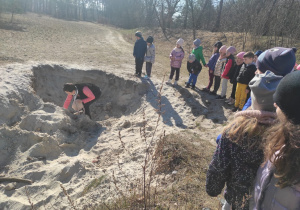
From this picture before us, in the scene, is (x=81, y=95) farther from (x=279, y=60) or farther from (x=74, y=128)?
(x=279, y=60)

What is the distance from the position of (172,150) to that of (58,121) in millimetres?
2920

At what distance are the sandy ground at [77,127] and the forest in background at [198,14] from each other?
1077 cm

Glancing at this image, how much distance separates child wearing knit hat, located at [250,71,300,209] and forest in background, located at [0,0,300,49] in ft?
47.8

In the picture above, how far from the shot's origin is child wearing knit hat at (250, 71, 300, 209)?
3.84 feet

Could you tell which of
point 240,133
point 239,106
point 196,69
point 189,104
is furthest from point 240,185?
point 196,69

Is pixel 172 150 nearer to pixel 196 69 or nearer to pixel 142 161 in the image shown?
pixel 142 161

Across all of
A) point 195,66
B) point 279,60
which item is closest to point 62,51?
point 195,66

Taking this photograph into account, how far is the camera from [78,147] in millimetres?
5043

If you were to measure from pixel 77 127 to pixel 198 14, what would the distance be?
32942mm

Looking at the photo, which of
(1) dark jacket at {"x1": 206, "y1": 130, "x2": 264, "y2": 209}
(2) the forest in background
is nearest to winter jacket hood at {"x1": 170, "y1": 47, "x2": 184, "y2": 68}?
(1) dark jacket at {"x1": 206, "y1": 130, "x2": 264, "y2": 209}

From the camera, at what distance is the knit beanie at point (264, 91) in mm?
1576

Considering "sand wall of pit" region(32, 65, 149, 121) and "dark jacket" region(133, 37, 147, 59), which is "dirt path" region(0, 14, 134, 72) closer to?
"sand wall of pit" region(32, 65, 149, 121)

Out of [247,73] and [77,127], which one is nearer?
[247,73]

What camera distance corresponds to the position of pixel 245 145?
1503mm
